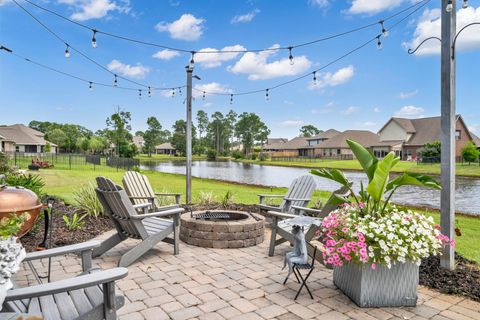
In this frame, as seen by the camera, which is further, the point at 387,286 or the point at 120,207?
the point at 120,207

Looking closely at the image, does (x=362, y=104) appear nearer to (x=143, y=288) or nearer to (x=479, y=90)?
(x=479, y=90)

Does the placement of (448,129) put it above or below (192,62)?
below

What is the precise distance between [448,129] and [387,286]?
6.73 ft

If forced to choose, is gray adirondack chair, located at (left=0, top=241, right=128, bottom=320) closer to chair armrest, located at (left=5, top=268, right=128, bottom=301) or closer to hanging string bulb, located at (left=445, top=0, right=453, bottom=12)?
chair armrest, located at (left=5, top=268, right=128, bottom=301)

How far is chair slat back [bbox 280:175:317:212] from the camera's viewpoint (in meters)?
5.89

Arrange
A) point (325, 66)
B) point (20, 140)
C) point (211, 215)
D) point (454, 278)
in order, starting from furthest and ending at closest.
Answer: point (20, 140) → point (325, 66) → point (211, 215) → point (454, 278)

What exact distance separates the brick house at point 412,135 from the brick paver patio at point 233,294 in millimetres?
42159

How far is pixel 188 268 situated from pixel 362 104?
22.9 metres

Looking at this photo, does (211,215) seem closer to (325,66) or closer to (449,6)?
(449,6)

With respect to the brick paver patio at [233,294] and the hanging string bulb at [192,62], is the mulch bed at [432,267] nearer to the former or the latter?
the brick paver patio at [233,294]

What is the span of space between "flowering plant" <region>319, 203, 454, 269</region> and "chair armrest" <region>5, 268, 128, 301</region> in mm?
1921

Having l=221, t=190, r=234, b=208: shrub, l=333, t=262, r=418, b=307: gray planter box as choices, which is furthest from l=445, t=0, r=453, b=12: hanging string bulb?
l=221, t=190, r=234, b=208: shrub

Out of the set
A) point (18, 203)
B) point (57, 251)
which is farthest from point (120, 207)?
point (57, 251)

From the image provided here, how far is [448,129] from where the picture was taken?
3.81 meters
